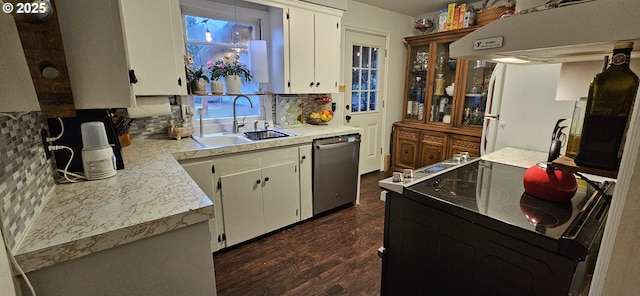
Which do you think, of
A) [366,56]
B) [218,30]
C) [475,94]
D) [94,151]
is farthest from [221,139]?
[475,94]

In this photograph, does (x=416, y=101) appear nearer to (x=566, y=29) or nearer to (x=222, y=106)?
(x=222, y=106)

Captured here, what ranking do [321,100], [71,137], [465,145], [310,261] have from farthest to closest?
[465,145] → [321,100] → [310,261] → [71,137]

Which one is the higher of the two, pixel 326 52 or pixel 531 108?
pixel 326 52

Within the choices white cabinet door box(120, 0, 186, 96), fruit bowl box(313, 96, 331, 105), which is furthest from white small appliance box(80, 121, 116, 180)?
fruit bowl box(313, 96, 331, 105)

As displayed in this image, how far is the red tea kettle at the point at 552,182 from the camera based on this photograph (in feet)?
3.30

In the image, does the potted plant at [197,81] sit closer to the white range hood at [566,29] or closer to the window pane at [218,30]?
the window pane at [218,30]

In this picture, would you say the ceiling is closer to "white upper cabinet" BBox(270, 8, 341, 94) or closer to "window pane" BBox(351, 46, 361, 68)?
"window pane" BBox(351, 46, 361, 68)

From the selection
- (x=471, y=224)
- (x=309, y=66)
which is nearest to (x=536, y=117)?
(x=471, y=224)

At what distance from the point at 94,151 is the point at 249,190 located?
1.11m

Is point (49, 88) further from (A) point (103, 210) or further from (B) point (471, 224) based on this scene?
(B) point (471, 224)

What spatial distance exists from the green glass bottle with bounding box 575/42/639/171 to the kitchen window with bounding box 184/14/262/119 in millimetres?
2465

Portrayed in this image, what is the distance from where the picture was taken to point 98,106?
845mm

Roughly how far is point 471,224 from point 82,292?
1.30 meters

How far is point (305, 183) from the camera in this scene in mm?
2600
